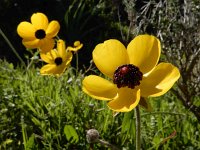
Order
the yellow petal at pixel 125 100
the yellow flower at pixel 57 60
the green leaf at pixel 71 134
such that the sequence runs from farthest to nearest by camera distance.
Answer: the yellow flower at pixel 57 60, the green leaf at pixel 71 134, the yellow petal at pixel 125 100

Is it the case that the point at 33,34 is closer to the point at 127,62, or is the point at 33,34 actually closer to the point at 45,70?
the point at 45,70

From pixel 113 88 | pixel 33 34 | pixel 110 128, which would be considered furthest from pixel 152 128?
pixel 113 88

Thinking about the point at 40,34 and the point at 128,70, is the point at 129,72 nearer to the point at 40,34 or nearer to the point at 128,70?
the point at 128,70

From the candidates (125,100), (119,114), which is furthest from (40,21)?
(125,100)

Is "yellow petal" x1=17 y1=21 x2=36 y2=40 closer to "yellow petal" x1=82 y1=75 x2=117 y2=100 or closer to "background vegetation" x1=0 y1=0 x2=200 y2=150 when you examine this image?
"background vegetation" x1=0 y1=0 x2=200 y2=150

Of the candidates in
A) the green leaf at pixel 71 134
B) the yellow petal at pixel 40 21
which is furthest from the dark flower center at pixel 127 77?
the yellow petal at pixel 40 21

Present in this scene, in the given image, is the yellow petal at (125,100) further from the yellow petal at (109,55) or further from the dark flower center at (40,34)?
the dark flower center at (40,34)
